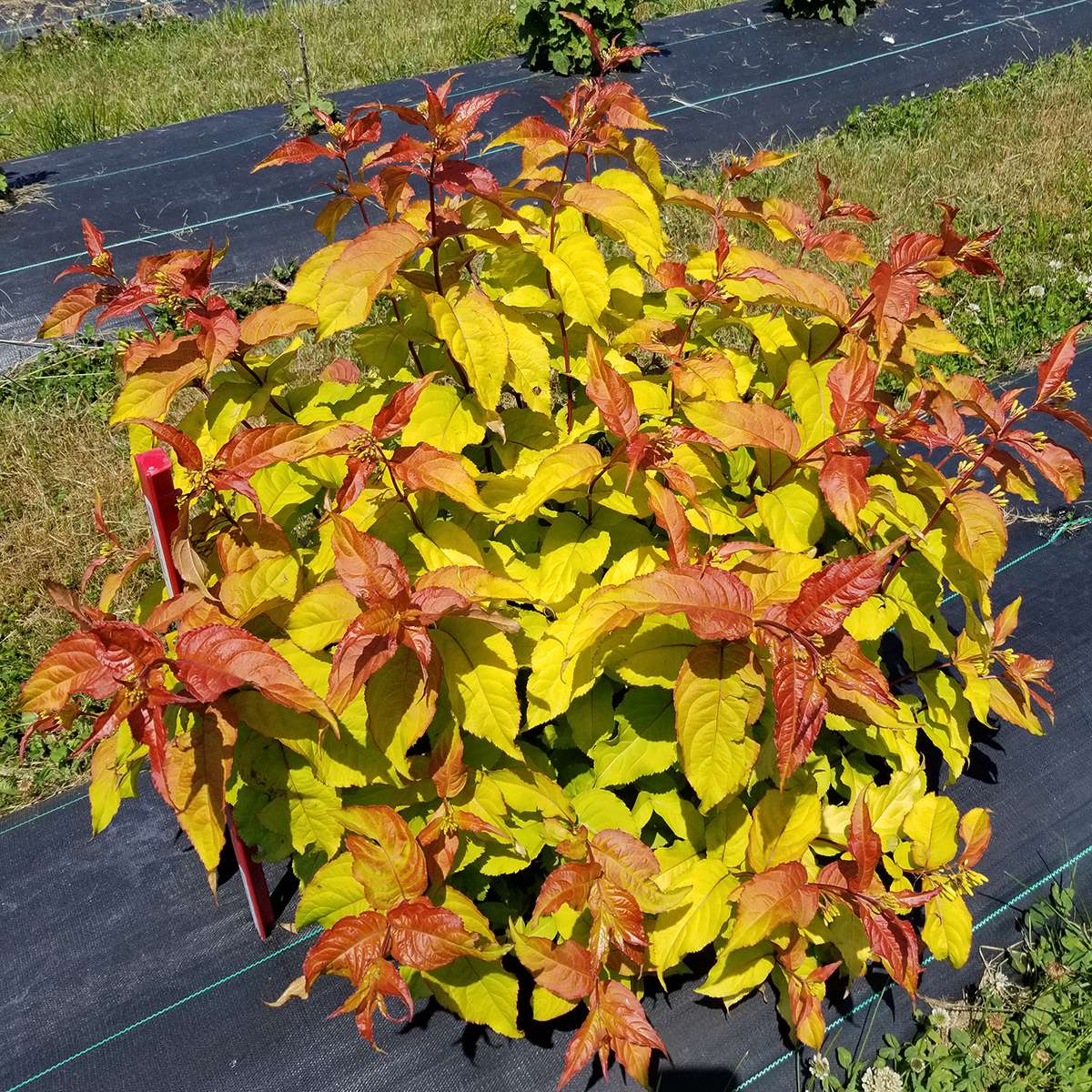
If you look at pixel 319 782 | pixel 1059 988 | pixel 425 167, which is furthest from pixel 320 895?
pixel 1059 988

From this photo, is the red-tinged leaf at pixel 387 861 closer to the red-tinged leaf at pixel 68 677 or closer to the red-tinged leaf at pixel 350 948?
the red-tinged leaf at pixel 350 948

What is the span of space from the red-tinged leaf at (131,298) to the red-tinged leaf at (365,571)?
51cm

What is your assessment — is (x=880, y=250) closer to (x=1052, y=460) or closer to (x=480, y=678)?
(x=1052, y=460)

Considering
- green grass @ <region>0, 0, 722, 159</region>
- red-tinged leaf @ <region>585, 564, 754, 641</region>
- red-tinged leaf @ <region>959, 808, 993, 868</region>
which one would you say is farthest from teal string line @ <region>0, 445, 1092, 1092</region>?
green grass @ <region>0, 0, 722, 159</region>

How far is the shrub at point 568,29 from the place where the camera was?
21.5ft

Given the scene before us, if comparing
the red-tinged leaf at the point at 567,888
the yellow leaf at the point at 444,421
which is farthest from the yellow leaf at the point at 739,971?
the yellow leaf at the point at 444,421

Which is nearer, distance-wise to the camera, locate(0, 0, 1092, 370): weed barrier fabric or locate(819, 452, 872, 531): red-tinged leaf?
locate(819, 452, 872, 531): red-tinged leaf

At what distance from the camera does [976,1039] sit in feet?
→ 5.70

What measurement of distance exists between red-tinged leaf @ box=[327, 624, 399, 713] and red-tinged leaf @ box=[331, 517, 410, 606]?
28 mm

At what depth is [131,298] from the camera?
134 centimetres

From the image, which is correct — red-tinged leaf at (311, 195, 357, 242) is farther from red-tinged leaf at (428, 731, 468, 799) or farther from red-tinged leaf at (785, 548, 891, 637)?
red-tinged leaf at (785, 548, 891, 637)

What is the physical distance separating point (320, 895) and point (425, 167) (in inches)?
40.5

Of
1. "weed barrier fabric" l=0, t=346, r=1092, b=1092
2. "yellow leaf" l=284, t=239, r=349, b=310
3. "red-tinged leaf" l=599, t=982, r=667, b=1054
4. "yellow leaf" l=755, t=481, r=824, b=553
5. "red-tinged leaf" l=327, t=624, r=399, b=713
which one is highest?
"yellow leaf" l=284, t=239, r=349, b=310

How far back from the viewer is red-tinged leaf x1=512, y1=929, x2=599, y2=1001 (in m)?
1.25
